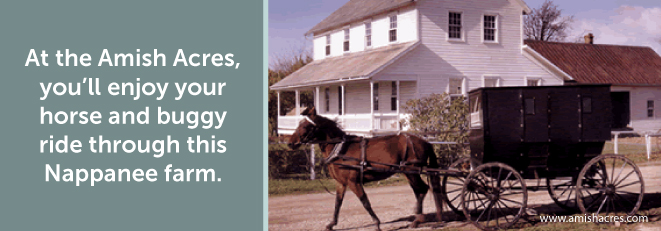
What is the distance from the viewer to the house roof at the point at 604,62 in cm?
3325

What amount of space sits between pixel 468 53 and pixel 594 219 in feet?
63.7

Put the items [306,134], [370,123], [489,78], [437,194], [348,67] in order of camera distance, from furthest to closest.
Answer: [348,67] < [489,78] < [370,123] < [306,134] < [437,194]

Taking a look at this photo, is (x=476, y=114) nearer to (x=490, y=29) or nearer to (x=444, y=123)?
(x=444, y=123)

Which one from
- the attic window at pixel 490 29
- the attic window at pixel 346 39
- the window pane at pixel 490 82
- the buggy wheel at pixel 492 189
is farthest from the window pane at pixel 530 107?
the attic window at pixel 346 39

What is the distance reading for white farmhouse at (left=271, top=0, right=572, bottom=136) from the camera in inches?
1030

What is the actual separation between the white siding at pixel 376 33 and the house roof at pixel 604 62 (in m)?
10.3

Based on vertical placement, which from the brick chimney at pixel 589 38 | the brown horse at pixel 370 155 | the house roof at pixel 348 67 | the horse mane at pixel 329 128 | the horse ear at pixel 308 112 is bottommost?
the brown horse at pixel 370 155

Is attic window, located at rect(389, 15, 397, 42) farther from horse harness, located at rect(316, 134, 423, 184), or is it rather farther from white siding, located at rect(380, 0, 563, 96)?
horse harness, located at rect(316, 134, 423, 184)

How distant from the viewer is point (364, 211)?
1112 centimetres

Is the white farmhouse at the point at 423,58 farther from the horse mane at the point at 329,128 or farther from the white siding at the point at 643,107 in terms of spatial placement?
the horse mane at the point at 329,128

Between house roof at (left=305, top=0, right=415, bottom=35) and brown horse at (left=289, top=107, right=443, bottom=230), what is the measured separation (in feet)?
57.9

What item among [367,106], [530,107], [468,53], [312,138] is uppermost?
[468,53]

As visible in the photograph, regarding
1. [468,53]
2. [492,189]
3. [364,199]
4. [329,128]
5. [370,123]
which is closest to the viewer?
[492,189]

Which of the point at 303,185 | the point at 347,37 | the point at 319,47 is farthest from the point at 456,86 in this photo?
the point at 303,185
